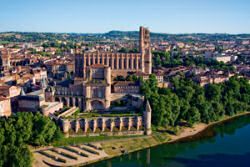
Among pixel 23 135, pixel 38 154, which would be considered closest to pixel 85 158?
pixel 38 154

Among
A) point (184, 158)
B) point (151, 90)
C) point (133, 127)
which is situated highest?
point (151, 90)

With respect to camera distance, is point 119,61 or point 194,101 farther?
point 119,61

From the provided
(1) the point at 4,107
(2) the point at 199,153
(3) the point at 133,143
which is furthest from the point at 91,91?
(2) the point at 199,153

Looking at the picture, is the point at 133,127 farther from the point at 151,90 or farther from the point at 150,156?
the point at 151,90

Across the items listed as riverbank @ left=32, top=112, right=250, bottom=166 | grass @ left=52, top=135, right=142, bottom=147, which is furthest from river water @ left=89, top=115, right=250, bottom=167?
grass @ left=52, top=135, right=142, bottom=147

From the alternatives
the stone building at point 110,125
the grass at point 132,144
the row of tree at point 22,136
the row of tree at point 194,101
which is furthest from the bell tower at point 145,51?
the row of tree at point 22,136

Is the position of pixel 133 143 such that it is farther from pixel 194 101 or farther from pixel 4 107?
pixel 4 107

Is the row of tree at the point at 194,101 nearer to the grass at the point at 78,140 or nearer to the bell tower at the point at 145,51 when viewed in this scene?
the grass at the point at 78,140
